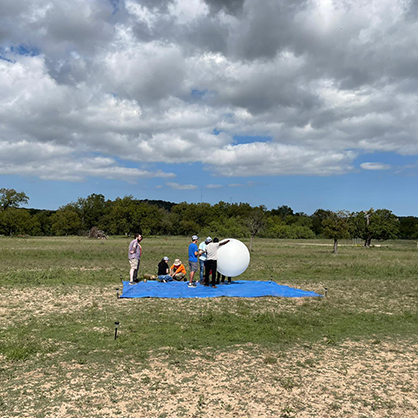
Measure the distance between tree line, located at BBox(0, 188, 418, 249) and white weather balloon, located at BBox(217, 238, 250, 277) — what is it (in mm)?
25171

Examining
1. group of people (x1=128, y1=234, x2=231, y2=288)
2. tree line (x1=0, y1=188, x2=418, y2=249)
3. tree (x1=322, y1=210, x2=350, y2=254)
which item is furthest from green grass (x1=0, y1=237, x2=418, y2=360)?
tree line (x1=0, y1=188, x2=418, y2=249)

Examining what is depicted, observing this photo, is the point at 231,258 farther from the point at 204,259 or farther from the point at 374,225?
the point at 374,225

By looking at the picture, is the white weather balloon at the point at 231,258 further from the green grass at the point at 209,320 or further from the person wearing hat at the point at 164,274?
the green grass at the point at 209,320

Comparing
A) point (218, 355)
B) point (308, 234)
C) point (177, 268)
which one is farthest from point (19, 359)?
point (308, 234)

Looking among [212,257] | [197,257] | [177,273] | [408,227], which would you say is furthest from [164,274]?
[408,227]

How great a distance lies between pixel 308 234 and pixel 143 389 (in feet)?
284

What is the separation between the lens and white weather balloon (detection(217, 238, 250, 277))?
47.3 ft

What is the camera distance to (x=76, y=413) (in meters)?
4.88

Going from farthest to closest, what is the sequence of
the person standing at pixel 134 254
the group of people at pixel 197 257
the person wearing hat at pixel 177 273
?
1. the person wearing hat at pixel 177 273
2. the person standing at pixel 134 254
3. the group of people at pixel 197 257

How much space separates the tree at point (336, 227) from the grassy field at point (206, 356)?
2492 cm

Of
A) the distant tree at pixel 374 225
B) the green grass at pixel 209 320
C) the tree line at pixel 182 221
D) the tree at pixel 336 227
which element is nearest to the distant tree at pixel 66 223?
the tree line at pixel 182 221

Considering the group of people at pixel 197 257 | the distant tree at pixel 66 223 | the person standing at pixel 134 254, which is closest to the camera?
the group of people at pixel 197 257

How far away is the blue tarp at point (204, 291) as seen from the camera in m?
12.7

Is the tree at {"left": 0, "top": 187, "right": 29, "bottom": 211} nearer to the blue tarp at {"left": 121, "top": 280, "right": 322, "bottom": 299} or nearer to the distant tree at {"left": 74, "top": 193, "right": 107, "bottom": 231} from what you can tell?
the distant tree at {"left": 74, "top": 193, "right": 107, "bottom": 231}
